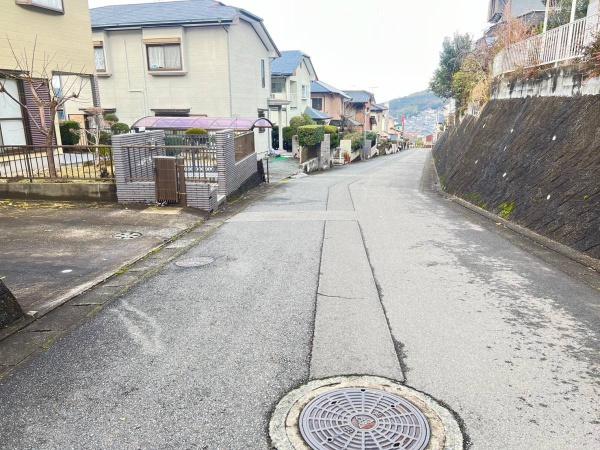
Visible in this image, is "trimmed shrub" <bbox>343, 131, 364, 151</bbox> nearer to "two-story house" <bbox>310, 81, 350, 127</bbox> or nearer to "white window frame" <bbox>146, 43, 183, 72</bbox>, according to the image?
"two-story house" <bbox>310, 81, 350, 127</bbox>

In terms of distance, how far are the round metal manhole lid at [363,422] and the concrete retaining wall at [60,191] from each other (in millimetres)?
9908

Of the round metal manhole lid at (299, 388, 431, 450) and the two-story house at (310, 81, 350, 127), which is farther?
the two-story house at (310, 81, 350, 127)

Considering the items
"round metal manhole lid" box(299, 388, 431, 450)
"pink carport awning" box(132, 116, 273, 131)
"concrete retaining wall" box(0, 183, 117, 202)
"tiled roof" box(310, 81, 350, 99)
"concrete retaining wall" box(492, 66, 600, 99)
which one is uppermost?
"tiled roof" box(310, 81, 350, 99)

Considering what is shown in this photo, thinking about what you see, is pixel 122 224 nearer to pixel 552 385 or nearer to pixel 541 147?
pixel 552 385

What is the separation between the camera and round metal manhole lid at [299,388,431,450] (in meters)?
3.22

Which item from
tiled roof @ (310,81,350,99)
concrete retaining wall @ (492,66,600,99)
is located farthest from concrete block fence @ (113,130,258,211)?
tiled roof @ (310,81,350,99)

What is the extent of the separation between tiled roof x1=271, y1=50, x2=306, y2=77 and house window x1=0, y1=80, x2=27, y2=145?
2461 centimetres

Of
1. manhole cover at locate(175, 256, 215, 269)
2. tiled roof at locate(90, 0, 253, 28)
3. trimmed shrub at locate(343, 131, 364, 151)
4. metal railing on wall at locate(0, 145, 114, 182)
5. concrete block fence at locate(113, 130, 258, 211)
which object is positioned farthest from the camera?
trimmed shrub at locate(343, 131, 364, 151)

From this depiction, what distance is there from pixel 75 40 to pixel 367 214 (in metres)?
12.3

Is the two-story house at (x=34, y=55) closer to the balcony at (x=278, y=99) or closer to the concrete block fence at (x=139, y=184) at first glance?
the concrete block fence at (x=139, y=184)

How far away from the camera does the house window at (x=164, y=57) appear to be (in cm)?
2436

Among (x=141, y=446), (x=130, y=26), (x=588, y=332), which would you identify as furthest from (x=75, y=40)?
(x=588, y=332)

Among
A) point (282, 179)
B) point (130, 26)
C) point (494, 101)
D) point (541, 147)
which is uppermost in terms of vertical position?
point (130, 26)

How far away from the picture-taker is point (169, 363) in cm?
426
